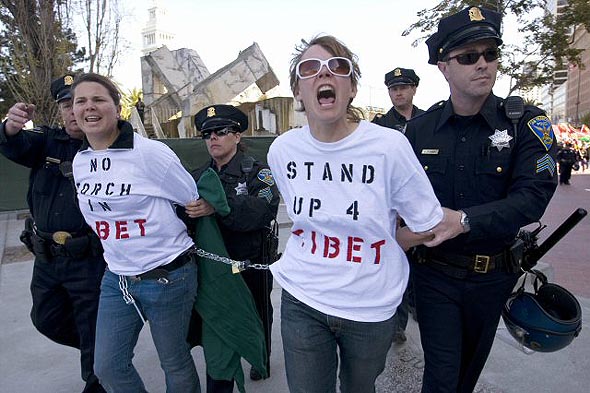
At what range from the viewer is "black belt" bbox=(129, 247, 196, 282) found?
229cm

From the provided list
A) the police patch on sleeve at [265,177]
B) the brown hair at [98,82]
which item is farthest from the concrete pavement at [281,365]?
the brown hair at [98,82]

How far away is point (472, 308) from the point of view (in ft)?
6.82

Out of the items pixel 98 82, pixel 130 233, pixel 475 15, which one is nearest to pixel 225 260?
pixel 130 233

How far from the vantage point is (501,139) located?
1981 millimetres

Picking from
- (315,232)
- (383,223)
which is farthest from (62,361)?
(383,223)

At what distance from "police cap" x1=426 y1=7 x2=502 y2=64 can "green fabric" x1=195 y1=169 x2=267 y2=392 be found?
53.4 inches

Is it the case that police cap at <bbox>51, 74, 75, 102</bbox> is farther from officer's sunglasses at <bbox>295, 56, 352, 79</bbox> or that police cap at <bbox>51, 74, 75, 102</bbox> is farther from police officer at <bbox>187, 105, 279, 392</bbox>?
officer's sunglasses at <bbox>295, 56, 352, 79</bbox>

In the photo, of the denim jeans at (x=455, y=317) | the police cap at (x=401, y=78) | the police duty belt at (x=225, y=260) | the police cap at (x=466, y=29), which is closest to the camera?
the police cap at (x=466, y=29)

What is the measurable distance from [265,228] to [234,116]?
0.83m

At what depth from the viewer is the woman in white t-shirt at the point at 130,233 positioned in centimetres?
225

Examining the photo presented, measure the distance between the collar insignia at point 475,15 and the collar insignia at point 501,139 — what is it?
1.71 feet

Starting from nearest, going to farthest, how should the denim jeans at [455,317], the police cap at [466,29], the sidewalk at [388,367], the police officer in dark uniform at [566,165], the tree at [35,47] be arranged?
the police cap at [466,29] → the denim jeans at [455,317] → the sidewalk at [388,367] → the tree at [35,47] → the police officer in dark uniform at [566,165]

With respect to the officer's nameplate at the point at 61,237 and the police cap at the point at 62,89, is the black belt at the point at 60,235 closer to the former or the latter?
the officer's nameplate at the point at 61,237

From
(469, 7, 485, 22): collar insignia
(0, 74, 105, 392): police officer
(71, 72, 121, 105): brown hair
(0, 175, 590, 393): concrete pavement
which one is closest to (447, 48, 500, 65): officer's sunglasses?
(469, 7, 485, 22): collar insignia
